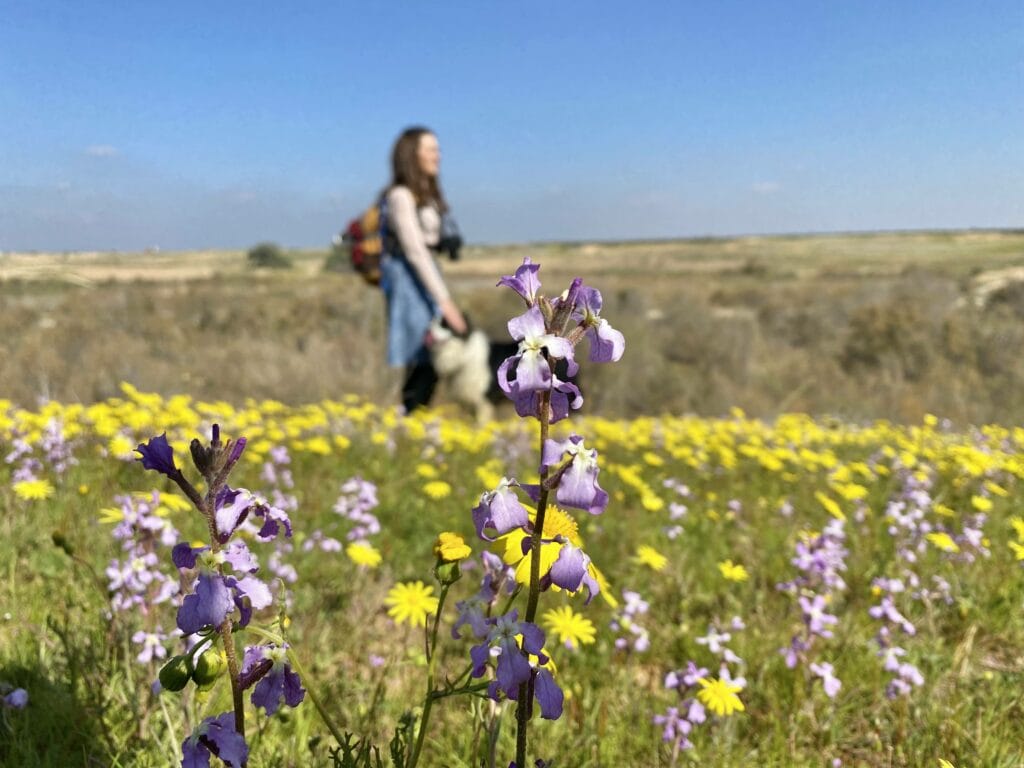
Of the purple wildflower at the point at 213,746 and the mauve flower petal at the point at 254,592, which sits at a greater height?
the mauve flower petal at the point at 254,592

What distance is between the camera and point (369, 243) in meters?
6.39

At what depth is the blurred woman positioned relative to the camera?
6062mm

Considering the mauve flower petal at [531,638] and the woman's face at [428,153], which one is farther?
the woman's face at [428,153]

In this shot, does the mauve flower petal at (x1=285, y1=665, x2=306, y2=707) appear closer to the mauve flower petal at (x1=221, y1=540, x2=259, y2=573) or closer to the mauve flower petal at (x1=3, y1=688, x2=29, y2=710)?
the mauve flower petal at (x1=221, y1=540, x2=259, y2=573)

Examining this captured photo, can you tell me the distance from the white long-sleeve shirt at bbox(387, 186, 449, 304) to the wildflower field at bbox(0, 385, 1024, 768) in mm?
1774

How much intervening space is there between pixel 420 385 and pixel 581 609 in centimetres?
472

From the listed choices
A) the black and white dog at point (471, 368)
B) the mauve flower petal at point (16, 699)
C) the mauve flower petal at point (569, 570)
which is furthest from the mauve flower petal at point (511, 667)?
the black and white dog at point (471, 368)

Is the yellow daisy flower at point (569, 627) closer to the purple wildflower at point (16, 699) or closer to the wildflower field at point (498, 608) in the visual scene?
the wildflower field at point (498, 608)

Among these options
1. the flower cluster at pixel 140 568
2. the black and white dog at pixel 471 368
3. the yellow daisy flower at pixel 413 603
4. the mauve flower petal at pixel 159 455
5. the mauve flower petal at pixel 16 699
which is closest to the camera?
the mauve flower petal at pixel 159 455

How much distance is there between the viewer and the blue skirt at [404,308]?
6359 mm

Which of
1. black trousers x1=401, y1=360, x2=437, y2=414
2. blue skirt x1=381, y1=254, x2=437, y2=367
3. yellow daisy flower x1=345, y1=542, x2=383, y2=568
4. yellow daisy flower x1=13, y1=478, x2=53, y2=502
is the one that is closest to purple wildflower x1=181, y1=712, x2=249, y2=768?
yellow daisy flower x1=345, y1=542, x2=383, y2=568

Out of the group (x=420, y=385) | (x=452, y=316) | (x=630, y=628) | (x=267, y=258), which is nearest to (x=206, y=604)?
(x=630, y=628)

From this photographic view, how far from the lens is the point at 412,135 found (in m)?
6.25

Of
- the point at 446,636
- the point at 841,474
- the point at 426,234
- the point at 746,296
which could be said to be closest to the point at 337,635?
the point at 446,636
